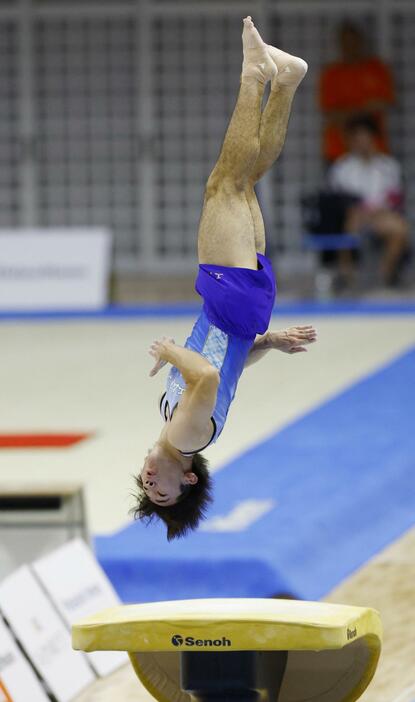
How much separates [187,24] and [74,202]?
2.70 m

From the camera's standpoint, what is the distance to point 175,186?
739 inches

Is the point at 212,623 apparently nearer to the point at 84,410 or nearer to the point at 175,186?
the point at 84,410

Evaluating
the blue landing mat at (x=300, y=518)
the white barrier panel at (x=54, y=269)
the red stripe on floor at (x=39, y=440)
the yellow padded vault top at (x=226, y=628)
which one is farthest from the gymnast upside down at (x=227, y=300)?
the white barrier panel at (x=54, y=269)

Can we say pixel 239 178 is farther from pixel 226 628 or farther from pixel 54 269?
pixel 54 269

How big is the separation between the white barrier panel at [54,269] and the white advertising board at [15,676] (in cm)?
1001

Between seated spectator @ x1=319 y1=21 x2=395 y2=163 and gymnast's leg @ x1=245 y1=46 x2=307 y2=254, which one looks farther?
seated spectator @ x1=319 y1=21 x2=395 y2=163

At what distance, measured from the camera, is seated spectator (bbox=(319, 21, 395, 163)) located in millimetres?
16875

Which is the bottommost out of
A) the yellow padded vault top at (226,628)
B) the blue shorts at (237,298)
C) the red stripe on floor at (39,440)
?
the red stripe on floor at (39,440)

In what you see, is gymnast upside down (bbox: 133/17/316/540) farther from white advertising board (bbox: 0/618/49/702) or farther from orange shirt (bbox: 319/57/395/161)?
orange shirt (bbox: 319/57/395/161)

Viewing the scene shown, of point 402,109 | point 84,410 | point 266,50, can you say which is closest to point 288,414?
point 84,410

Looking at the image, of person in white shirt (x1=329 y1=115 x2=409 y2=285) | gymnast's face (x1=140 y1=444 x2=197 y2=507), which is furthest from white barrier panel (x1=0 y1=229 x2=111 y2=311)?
gymnast's face (x1=140 y1=444 x2=197 y2=507)

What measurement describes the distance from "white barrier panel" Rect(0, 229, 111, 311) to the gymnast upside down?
33.8ft

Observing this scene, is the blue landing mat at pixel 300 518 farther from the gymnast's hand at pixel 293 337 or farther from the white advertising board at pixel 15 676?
the gymnast's hand at pixel 293 337

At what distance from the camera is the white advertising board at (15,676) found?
17.7ft
